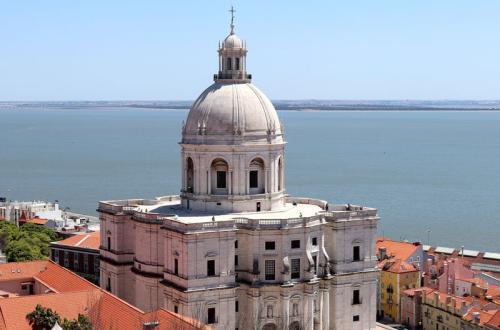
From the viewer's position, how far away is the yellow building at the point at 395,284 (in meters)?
63.3

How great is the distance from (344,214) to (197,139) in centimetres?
925

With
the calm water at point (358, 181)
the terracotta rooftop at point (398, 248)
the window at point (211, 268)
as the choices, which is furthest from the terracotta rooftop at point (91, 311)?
the calm water at point (358, 181)

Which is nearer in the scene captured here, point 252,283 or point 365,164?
point 252,283

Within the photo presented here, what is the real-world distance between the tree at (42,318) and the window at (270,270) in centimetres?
1196

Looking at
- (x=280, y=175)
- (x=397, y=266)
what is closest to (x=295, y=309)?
(x=280, y=175)

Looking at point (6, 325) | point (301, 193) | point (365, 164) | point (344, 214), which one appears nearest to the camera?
point (6, 325)

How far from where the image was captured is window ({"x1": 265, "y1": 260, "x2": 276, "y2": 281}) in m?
47.7

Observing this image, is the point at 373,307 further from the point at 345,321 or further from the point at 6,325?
the point at 6,325

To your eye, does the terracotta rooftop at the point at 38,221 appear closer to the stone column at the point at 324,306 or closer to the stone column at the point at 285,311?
the stone column at the point at 324,306

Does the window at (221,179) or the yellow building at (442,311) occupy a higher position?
the window at (221,179)

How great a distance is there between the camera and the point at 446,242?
286 feet
